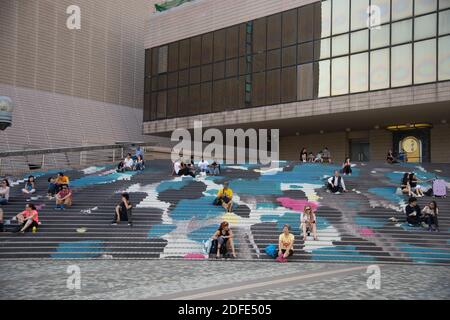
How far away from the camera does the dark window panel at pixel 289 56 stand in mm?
39744

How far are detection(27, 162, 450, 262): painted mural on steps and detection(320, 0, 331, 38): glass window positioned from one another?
11165mm

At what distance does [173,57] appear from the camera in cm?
4712

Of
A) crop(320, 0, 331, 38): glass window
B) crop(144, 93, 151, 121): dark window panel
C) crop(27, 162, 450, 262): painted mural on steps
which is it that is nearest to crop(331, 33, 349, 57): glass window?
crop(320, 0, 331, 38): glass window

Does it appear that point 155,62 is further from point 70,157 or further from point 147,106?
point 70,157

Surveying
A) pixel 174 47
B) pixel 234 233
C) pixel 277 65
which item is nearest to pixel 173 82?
pixel 174 47

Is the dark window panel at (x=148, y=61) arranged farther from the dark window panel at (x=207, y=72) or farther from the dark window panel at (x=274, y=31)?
the dark window panel at (x=274, y=31)

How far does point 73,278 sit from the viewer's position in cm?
1260

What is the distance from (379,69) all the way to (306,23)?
21.1ft

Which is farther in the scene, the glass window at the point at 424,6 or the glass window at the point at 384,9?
the glass window at the point at 384,9

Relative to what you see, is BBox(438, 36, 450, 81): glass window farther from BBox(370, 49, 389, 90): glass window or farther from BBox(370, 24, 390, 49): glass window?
BBox(370, 24, 390, 49): glass window

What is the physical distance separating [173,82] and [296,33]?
37.5ft

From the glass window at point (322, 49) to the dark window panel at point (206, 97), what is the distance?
9133 millimetres

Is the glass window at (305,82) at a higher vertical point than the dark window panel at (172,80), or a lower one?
lower

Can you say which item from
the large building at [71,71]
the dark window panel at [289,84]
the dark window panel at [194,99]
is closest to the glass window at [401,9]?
the dark window panel at [289,84]
